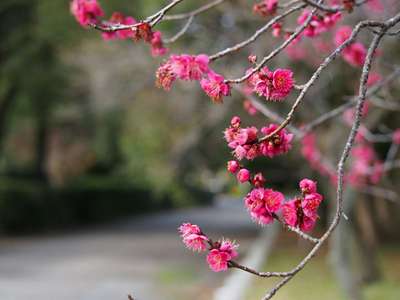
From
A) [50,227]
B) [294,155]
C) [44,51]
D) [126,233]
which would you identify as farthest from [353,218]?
[50,227]

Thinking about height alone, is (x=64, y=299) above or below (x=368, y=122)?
below

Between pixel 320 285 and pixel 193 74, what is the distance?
10049 millimetres

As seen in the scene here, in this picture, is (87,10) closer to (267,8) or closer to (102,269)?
Result: (267,8)

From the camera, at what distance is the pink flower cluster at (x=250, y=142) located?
2.17 m

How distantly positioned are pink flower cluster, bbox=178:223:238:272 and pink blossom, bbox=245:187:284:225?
0.44ft

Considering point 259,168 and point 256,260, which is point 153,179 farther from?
point 259,168

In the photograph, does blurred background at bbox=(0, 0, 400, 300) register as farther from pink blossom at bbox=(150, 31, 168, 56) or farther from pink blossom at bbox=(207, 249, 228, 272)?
pink blossom at bbox=(207, 249, 228, 272)

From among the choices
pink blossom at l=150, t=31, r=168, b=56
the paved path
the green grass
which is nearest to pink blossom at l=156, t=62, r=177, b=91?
pink blossom at l=150, t=31, r=168, b=56

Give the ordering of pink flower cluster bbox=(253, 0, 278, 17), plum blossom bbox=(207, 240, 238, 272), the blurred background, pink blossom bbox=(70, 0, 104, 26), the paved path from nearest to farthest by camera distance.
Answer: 1. plum blossom bbox=(207, 240, 238, 272)
2. pink flower cluster bbox=(253, 0, 278, 17)
3. pink blossom bbox=(70, 0, 104, 26)
4. the paved path
5. the blurred background

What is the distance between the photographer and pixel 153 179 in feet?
53.6

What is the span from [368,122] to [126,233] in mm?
15700

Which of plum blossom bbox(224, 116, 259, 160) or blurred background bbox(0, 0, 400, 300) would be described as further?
blurred background bbox(0, 0, 400, 300)

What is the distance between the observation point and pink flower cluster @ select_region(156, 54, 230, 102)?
7.79 feet

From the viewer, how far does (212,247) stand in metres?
2.20
